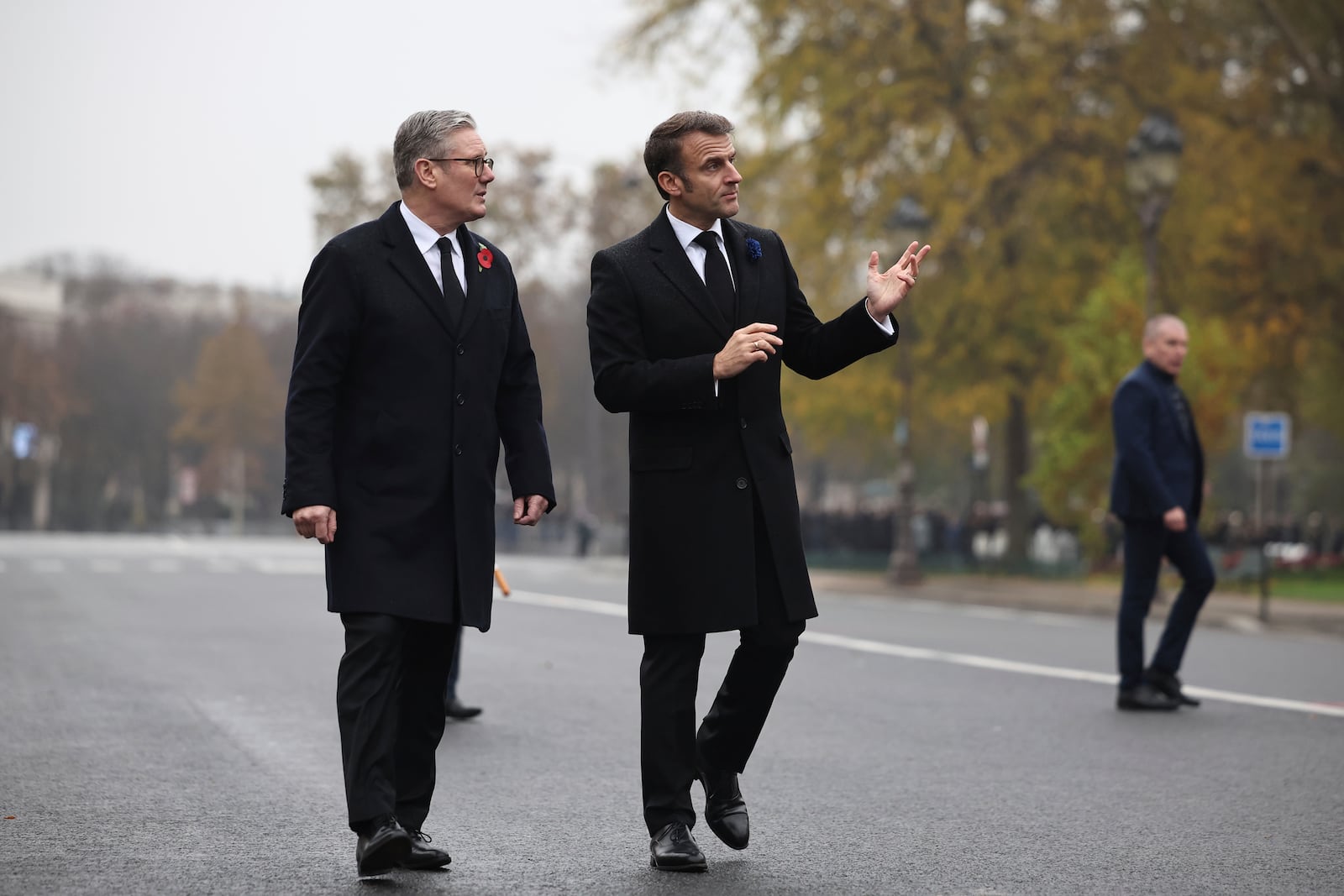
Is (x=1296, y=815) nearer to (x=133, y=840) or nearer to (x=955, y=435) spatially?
(x=133, y=840)

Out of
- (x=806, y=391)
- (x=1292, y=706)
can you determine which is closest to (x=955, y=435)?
(x=806, y=391)

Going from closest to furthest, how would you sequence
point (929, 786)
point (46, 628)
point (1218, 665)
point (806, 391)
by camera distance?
1. point (929, 786)
2. point (1218, 665)
3. point (46, 628)
4. point (806, 391)

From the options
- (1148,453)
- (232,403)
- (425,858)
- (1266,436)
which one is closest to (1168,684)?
(1148,453)

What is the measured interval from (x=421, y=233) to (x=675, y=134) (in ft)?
2.54

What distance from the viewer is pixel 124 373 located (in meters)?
90.9

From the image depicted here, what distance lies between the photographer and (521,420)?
18.9ft

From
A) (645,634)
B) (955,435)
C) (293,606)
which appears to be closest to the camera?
(645,634)

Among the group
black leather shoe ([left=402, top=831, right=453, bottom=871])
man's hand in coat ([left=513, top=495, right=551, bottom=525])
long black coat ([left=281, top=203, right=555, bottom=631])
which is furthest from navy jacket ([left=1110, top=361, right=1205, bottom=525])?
black leather shoe ([left=402, top=831, right=453, bottom=871])

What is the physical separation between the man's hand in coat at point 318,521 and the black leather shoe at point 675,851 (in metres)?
1.23

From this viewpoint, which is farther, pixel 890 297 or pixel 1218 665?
Answer: pixel 1218 665

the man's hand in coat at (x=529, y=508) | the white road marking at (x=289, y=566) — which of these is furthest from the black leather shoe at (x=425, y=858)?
the white road marking at (x=289, y=566)

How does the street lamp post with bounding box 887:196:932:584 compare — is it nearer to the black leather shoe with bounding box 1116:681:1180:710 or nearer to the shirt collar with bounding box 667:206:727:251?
the black leather shoe with bounding box 1116:681:1180:710

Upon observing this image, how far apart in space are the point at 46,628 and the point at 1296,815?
11.8m

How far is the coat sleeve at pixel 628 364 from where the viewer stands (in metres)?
5.51
